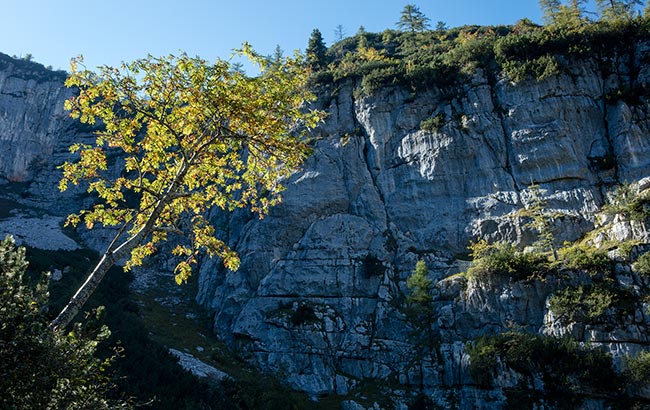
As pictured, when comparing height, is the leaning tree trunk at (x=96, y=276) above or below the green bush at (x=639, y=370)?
above

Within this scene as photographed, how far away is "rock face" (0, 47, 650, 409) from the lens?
23.5m

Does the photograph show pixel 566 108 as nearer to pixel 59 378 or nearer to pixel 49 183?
pixel 59 378

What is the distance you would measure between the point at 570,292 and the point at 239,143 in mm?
20782

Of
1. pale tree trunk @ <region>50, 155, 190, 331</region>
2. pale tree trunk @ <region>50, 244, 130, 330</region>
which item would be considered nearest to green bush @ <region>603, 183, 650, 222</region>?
pale tree trunk @ <region>50, 155, 190, 331</region>

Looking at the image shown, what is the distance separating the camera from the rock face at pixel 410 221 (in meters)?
24.4

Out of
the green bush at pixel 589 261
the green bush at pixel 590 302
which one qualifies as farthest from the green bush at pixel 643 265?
the green bush at pixel 590 302

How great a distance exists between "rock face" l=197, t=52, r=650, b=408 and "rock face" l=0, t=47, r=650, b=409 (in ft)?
0.31

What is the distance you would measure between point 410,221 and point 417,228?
30.7 inches

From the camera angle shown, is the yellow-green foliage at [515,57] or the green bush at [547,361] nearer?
the green bush at [547,361]

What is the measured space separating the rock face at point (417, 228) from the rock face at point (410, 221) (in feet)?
→ 0.31

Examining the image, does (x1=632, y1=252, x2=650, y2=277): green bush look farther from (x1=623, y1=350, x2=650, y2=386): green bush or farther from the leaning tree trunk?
the leaning tree trunk

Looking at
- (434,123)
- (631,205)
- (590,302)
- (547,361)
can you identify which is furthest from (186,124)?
(434,123)

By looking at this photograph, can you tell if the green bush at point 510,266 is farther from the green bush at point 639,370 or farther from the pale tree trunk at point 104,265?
the pale tree trunk at point 104,265

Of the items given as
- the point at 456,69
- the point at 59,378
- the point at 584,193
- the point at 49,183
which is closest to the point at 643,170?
the point at 584,193
